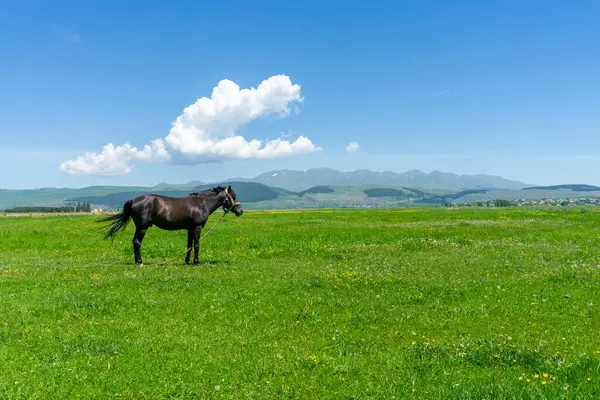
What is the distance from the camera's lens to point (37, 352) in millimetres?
10016

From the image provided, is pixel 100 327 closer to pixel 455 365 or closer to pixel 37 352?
pixel 37 352

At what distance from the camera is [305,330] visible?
40.0 feet

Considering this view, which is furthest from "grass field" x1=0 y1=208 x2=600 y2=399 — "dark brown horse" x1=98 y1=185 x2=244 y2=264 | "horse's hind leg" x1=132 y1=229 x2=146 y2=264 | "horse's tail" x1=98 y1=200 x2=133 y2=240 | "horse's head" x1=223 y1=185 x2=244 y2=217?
"horse's head" x1=223 y1=185 x2=244 y2=217

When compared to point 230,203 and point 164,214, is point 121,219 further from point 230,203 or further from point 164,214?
point 230,203

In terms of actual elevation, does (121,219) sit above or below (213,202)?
below

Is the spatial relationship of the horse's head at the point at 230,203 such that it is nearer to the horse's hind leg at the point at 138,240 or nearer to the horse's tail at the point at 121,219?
the horse's hind leg at the point at 138,240

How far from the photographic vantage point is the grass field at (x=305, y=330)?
844 cm

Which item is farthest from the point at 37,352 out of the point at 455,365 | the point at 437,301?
the point at 437,301

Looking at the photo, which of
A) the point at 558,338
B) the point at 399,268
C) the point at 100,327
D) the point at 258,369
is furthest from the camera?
the point at 399,268

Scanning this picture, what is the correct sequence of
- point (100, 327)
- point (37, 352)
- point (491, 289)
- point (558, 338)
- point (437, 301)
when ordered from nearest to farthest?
point (37, 352), point (558, 338), point (100, 327), point (437, 301), point (491, 289)

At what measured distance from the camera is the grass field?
8438 millimetres

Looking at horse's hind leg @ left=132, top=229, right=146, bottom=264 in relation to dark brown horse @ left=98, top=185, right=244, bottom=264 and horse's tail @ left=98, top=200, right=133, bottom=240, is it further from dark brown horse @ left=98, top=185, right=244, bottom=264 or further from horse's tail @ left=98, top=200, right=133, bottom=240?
horse's tail @ left=98, top=200, right=133, bottom=240

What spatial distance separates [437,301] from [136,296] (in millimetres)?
10553

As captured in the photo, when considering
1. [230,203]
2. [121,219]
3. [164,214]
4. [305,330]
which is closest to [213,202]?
[230,203]
